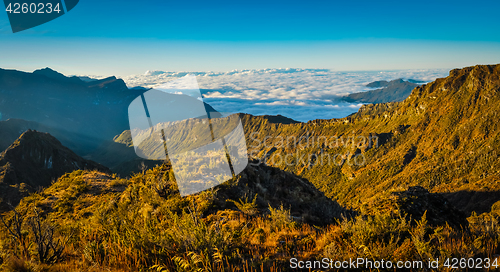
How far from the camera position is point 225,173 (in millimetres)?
8273

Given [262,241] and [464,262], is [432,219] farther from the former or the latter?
[262,241]

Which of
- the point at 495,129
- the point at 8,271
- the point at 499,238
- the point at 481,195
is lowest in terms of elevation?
the point at 481,195

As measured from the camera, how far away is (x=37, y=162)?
353ft

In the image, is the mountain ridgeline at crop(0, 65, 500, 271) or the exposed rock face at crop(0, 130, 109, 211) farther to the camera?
the exposed rock face at crop(0, 130, 109, 211)

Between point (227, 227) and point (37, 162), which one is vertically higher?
point (227, 227)

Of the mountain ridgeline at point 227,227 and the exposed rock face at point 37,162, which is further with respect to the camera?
the exposed rock face at point 37,162

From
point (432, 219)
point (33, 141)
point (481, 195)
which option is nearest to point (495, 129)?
point (481, 195)

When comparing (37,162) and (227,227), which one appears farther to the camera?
(37,162)

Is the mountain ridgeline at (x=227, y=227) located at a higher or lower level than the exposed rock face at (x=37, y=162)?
higher

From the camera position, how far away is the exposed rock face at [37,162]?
89.9 m

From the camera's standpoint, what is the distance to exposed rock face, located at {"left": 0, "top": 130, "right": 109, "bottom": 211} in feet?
295

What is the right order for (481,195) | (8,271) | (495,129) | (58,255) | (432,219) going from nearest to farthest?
(8,271) → (58,255) → (432,219) → (481,195) → (495,129)

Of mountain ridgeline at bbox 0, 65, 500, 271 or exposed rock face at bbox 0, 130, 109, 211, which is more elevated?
mountain ridgeline at bbox 0, 65, 500, 271

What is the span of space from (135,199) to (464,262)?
8.37 m
